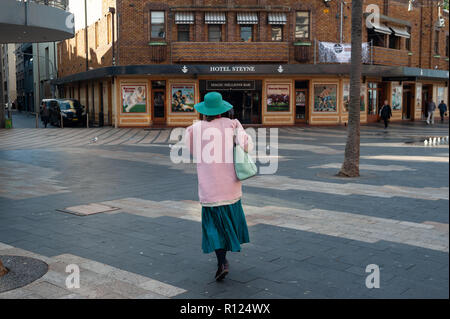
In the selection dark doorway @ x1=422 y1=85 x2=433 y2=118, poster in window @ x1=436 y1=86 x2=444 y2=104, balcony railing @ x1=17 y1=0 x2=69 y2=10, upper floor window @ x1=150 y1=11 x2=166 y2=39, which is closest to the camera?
balcony railing @ x1=17 y1=0 x2=69 y2=10

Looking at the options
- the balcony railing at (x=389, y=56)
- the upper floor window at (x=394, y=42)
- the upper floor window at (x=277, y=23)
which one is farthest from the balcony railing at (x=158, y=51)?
the upper floor window at (x=394, y=42)

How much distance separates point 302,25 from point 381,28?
6131 mm

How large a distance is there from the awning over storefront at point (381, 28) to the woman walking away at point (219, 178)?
98.4 ft

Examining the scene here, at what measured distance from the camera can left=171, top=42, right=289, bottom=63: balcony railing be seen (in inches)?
1137

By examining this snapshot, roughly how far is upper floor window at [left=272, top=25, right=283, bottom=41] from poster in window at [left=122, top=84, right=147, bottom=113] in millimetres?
8268

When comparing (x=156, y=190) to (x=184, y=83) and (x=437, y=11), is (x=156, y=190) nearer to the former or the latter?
(x=184, y=83)

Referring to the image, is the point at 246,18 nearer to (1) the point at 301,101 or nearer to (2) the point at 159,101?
(1) the point at 301,101

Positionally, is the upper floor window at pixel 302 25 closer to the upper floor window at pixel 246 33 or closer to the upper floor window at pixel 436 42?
the upper floor window at pixel 246 33

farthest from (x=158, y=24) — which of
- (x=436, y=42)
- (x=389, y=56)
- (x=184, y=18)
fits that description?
(x=436, y=42)

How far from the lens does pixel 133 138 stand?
904 inches

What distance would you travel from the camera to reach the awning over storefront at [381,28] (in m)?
32.1

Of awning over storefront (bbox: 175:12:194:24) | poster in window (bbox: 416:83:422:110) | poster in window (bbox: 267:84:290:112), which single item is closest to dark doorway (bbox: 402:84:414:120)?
poster in window (bbox: 416:83:422:110)

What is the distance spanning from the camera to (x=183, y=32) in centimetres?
2955

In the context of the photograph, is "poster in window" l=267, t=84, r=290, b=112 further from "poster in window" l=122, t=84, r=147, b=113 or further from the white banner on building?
"poster in window" l=122, t=84, r=147, b=113
